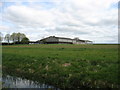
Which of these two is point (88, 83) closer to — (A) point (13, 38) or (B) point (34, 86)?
(B) point (34, 86)

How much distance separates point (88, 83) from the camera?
989cm

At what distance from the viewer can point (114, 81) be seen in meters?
9.47

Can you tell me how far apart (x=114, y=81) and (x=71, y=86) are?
11.0 ft

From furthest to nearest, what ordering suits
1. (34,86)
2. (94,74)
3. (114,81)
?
(94,74) → (34,86) → (114,81)

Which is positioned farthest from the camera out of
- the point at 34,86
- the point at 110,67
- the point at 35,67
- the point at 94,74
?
the point at 35,67

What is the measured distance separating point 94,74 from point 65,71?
297 centimetres

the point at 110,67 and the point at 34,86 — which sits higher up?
the point at 110,67

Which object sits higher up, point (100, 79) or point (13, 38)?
point (13, 38)

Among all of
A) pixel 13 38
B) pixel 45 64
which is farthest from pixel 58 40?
pixel 45 64

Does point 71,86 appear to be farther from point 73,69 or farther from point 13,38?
point 13,38

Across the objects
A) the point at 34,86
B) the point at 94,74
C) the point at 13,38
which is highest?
the point at 13,38

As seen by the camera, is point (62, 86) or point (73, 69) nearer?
point (62, 86)

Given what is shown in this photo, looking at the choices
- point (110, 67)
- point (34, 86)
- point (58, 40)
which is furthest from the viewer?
point (58, 40)

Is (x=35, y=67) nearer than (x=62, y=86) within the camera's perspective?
No
